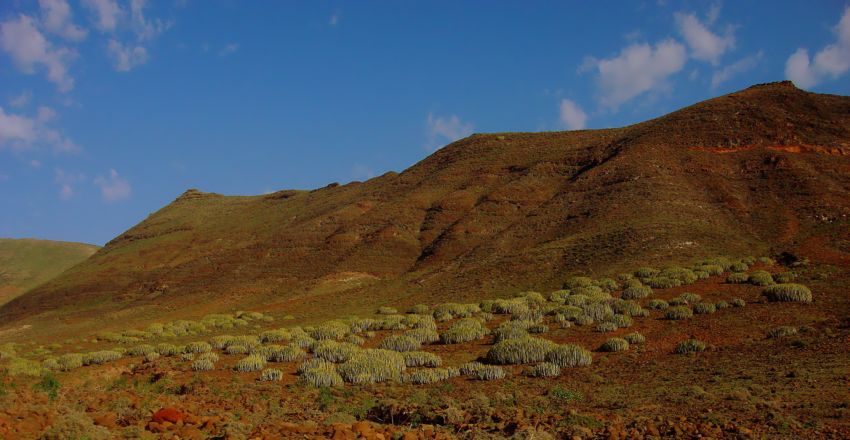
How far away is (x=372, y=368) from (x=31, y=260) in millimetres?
136889

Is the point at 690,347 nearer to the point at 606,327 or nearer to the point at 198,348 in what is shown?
the point at 606,327

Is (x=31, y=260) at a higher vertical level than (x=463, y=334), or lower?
higher

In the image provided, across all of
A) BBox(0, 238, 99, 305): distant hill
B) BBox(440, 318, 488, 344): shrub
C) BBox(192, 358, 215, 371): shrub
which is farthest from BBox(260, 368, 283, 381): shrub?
BBox(0, 238, 99, 305): distant hill

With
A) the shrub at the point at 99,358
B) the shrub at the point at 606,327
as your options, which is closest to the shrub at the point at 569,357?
the shrub at the point at 606,327

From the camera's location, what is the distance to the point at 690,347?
16094mm

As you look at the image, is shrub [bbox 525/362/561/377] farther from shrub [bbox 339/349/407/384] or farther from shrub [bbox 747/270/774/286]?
shrub [bbox 747/270/774/286]

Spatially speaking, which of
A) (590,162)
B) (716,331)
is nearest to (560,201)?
(590,162)

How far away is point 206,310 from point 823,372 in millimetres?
41886

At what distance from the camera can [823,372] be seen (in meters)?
12.2

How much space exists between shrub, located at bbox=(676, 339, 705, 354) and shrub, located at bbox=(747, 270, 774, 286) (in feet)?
36.4

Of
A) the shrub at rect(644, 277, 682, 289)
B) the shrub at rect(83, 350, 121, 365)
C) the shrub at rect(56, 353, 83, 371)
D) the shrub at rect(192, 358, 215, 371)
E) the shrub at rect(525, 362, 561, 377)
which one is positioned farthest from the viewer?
the shrub at rect(644, 277, 682, 289)

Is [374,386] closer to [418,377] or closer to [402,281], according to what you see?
[418,377]

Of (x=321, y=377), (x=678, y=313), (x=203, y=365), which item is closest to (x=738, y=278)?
(x=678, y=313)

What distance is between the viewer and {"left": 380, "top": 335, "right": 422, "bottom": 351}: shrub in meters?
20.1
